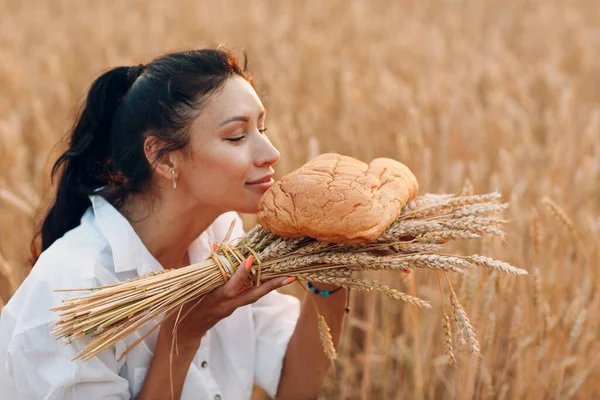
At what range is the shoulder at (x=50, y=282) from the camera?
154 centimetres

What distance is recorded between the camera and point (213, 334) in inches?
78.3

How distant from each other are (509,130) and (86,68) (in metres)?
3.05

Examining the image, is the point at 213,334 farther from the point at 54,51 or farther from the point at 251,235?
the point at 54,51

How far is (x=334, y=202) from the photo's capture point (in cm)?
135

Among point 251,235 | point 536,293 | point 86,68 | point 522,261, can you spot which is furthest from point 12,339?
point 86,68

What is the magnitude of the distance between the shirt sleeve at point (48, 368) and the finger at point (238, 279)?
0.39 metres

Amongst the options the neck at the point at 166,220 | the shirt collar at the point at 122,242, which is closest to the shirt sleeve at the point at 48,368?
the shirt collar at the point at 122,242

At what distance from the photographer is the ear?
166 cm

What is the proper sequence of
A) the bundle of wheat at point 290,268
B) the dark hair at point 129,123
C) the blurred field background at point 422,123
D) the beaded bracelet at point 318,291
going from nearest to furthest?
the bundle of wheat at point 290,268 → the dark hair at point 129,123 → the beaded bracelet at point 318,291 → the blurred field background at point 422,123

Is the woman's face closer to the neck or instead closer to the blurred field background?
the neck

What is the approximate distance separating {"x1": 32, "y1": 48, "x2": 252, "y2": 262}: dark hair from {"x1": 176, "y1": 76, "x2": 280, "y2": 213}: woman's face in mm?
34

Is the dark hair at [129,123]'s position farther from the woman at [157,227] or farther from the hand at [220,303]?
the hand at [220,303]

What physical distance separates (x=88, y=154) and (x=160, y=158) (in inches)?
13.3

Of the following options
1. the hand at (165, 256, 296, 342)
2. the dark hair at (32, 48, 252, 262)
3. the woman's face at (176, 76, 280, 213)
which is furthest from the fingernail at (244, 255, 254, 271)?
the dark hair at (32, 48, 252, 262)
